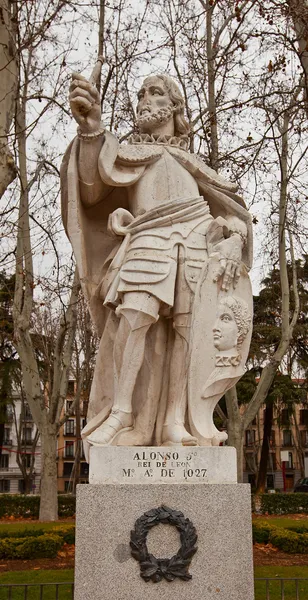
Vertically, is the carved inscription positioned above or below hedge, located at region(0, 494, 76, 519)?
above

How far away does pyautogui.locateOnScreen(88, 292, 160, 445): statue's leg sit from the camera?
16.0 ft

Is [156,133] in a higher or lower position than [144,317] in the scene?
higher

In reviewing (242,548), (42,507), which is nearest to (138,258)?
(242,548)

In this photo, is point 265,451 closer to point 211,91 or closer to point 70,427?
point 211,91

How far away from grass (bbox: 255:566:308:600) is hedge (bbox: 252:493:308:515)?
37.5ft

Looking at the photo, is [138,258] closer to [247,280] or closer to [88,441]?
[247,280]

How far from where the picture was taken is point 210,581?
433 centimetres

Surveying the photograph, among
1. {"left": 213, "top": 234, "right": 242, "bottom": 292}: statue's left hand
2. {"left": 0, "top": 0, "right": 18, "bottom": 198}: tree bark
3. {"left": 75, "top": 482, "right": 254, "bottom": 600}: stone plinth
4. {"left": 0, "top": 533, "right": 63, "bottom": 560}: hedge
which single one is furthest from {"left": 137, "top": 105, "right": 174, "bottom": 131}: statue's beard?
{"left": 0, "top": 533, "right": 63, "bottom": 560}: hedge

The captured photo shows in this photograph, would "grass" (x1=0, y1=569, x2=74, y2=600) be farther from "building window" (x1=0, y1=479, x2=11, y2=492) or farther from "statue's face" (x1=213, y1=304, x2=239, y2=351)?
"building window" (x1=0, y1=479, x2=11, y2=492)

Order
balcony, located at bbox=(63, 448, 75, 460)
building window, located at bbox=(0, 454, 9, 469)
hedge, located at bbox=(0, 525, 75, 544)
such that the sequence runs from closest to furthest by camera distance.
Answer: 1. hedge, located at bbox=(0, 525, 75, 544)
2. balcony, located at bbox=(63, 448, 75, 460)
3. building window, located at bbox=(0, 454, 9, 469)

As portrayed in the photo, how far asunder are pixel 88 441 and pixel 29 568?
6567mm

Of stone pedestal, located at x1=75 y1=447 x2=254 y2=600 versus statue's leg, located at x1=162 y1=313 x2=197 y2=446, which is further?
statue's leg, located at x1=162 y1=313 x2=197 y2=446

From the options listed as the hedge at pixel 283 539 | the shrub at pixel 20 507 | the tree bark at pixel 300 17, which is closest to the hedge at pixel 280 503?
the shrub at pixel 20 507

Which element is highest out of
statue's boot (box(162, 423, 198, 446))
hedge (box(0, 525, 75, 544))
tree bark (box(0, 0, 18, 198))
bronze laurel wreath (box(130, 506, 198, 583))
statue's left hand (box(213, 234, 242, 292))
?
tree bark (box(0, 0, 18, 198))
